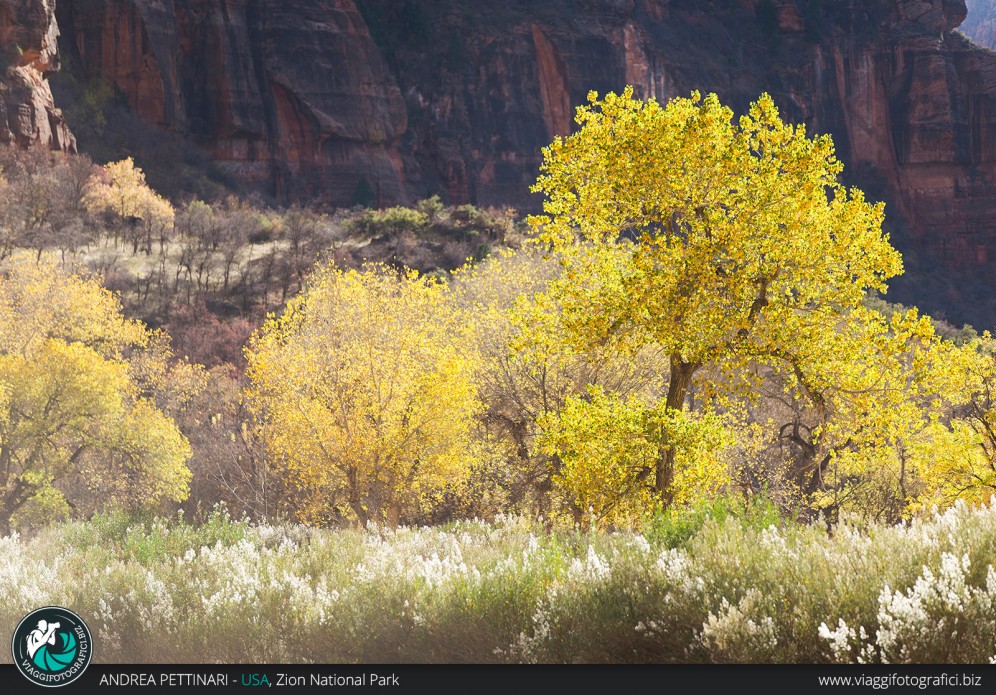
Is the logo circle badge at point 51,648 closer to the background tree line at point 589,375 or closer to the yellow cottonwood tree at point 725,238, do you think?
the background tree line at point 589,375

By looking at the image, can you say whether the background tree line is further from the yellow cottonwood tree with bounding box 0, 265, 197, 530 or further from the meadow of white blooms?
the meadow of white blooms

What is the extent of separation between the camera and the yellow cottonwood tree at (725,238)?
9945 millimetres

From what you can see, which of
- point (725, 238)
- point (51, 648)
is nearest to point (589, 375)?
point (725, 238)

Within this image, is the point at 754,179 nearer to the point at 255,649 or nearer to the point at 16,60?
the point at 255,649

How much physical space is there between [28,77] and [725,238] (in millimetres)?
84286

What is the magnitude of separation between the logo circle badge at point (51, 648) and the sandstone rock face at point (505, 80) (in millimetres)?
88751

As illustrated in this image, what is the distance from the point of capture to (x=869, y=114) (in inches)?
5295

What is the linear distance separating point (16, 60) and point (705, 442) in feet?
278

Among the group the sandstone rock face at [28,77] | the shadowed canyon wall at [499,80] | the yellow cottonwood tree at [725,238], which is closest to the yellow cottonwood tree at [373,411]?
the yellow cottonwood tree at [725,238]

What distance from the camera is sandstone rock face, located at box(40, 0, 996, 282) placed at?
10256cm

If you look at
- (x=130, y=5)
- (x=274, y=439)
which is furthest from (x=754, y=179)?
(x=130, y=5)

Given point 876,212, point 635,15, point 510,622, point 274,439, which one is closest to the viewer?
point 510,622

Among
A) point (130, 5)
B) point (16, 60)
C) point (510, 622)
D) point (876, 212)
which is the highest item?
point (130, 5)

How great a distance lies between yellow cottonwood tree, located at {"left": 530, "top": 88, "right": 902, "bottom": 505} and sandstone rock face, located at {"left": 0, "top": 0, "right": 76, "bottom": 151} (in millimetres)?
77741
